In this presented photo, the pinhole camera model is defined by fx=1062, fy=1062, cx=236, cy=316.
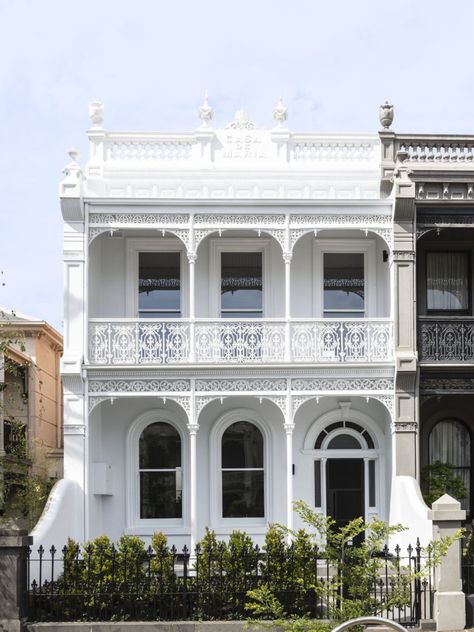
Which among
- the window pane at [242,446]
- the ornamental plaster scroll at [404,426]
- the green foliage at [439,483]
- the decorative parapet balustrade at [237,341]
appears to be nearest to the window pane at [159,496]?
the window pane at [242,446]

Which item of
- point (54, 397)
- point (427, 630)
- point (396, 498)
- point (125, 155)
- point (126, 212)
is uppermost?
point (125, 155)

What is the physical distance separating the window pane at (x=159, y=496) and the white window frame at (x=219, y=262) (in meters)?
3.58

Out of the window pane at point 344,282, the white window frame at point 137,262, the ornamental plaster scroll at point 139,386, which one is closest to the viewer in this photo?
the ornamental plaster scroll at point 139,386

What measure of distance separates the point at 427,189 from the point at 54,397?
15.4m

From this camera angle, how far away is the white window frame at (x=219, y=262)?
72.8ft

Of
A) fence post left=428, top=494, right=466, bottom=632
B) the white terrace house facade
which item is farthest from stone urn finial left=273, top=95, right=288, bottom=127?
fence post left=428, top=494, right=466, bottom=632

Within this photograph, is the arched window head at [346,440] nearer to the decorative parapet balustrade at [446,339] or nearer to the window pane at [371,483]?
the window pane at [371,483]

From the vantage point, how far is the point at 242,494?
71.9ft

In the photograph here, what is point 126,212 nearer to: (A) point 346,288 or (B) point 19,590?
(A) point 346,288

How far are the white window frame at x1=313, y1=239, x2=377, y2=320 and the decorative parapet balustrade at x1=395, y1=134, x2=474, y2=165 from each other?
2040 millimetres

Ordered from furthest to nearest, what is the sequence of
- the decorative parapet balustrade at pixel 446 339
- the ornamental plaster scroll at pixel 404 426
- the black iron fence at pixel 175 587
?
the decorative parapet balustrade at pixel 446 339
the ornamental plaster scroll at pixel 404 426
the black iron fence at pixel 175 587

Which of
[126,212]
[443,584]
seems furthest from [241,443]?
[443,584]

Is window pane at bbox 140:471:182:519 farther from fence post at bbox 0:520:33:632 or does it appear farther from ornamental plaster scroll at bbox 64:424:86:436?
fence post at bbox 0:520:33:632

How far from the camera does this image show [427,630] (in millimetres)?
15039
